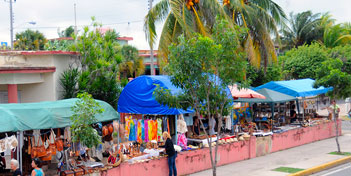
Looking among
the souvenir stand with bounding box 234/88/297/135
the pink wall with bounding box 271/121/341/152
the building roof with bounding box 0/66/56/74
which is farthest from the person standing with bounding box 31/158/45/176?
the pink wall with bounding box 271/121/341/152

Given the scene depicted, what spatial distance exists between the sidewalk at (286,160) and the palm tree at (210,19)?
5433 mm

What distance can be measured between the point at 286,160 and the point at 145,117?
6.26 metres

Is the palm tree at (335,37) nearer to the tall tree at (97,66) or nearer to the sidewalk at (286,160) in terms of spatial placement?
the sidewalk at (286,160)

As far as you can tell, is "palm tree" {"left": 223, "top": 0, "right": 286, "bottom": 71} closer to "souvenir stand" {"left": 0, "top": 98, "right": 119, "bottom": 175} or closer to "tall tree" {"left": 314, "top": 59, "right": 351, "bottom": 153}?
"tall tree" {"left": 314, "top": 59, "right": 351, "bottom": 153}

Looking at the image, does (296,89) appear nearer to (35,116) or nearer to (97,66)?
(97,66)

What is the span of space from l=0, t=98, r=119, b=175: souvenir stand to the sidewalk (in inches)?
170

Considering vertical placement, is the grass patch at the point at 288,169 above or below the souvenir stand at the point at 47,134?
below

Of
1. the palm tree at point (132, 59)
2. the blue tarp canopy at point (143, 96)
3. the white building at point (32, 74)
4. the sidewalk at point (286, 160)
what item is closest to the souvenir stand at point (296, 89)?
the sidewalk at point (286, 160)

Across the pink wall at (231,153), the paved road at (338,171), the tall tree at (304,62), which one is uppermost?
the tall tree at (304,62)

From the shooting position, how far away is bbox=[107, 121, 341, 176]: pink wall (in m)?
13.2

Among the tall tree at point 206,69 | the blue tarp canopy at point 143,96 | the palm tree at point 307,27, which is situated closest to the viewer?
the tall tree at point 206,69

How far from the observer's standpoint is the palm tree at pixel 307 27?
46.9 metres

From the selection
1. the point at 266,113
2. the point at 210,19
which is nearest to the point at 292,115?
the point at 266,113

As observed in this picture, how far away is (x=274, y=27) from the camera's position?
74.7ft
